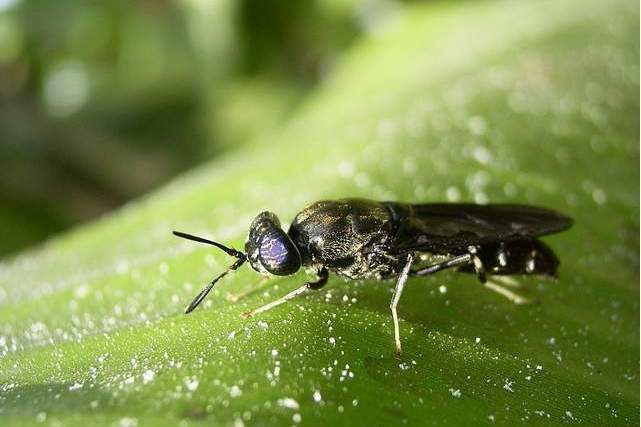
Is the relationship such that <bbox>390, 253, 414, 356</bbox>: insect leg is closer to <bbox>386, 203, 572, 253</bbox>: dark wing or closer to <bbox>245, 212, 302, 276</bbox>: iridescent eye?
<bbox>386, 203, 572, 253</bbox>: dark wing

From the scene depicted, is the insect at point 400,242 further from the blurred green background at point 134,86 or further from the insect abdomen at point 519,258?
the blurred green background at point 134,86

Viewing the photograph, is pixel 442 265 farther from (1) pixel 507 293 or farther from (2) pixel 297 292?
(2) pixel 297 292

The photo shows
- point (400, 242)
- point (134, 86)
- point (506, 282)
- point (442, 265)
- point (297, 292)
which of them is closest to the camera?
point (297, 292)

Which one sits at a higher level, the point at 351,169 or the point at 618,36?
the point at 618,36

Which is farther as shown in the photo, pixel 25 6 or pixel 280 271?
pixel 25 6

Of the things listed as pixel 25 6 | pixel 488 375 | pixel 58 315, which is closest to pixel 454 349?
pixel 488 375

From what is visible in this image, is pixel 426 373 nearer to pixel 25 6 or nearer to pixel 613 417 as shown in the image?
pixel 613 417

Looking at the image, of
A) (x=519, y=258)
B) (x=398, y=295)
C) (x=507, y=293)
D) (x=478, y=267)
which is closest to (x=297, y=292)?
(x=398, y=295)
